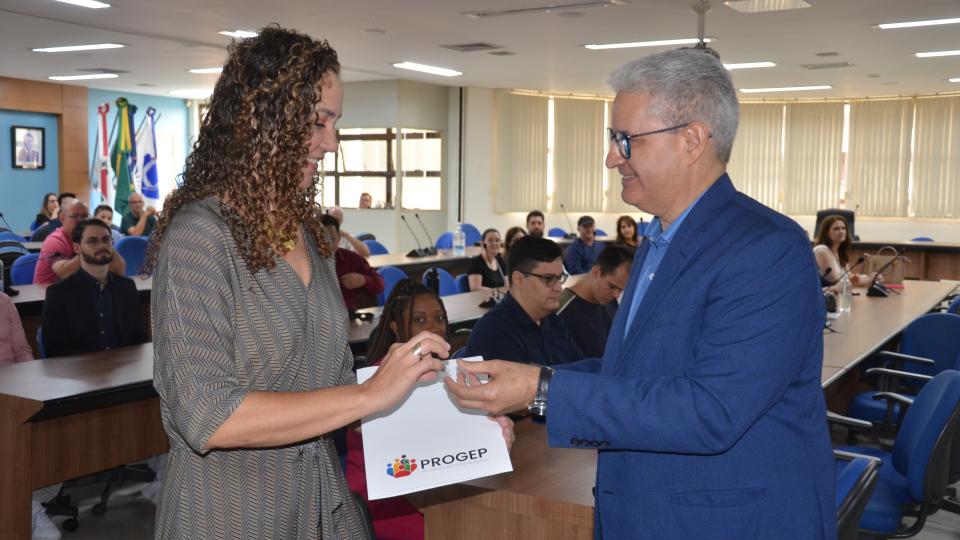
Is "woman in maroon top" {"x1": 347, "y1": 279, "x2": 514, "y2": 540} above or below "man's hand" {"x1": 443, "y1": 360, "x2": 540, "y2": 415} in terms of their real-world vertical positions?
below

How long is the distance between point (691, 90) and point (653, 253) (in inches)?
13.2

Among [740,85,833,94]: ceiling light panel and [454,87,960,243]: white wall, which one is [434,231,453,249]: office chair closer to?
[454,87,960,243]: white wall

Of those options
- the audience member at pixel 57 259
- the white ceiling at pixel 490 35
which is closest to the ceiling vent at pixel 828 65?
the white ceiling at pixel 490 35

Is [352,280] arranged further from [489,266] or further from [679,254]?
[679,254]

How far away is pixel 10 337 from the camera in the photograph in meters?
4.57

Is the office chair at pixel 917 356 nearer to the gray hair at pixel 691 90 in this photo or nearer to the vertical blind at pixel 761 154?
the gray hair at pixel 691 90

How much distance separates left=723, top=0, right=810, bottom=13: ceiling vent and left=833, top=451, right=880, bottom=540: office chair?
625cm

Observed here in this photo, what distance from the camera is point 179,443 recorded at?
4.57ft

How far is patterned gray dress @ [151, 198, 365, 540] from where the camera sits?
4.22 feet

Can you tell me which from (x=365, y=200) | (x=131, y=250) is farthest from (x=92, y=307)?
(x=365, y=200)

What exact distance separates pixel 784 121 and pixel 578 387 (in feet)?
56.2

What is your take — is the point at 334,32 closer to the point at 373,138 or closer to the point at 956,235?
the point at 373,138

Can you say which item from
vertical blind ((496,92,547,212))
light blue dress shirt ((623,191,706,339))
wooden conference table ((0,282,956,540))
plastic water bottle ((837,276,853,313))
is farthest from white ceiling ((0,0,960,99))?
light blue dress shirt ((623,191,706,339))

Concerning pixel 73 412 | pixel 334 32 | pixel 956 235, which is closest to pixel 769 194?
pixel 956 235
